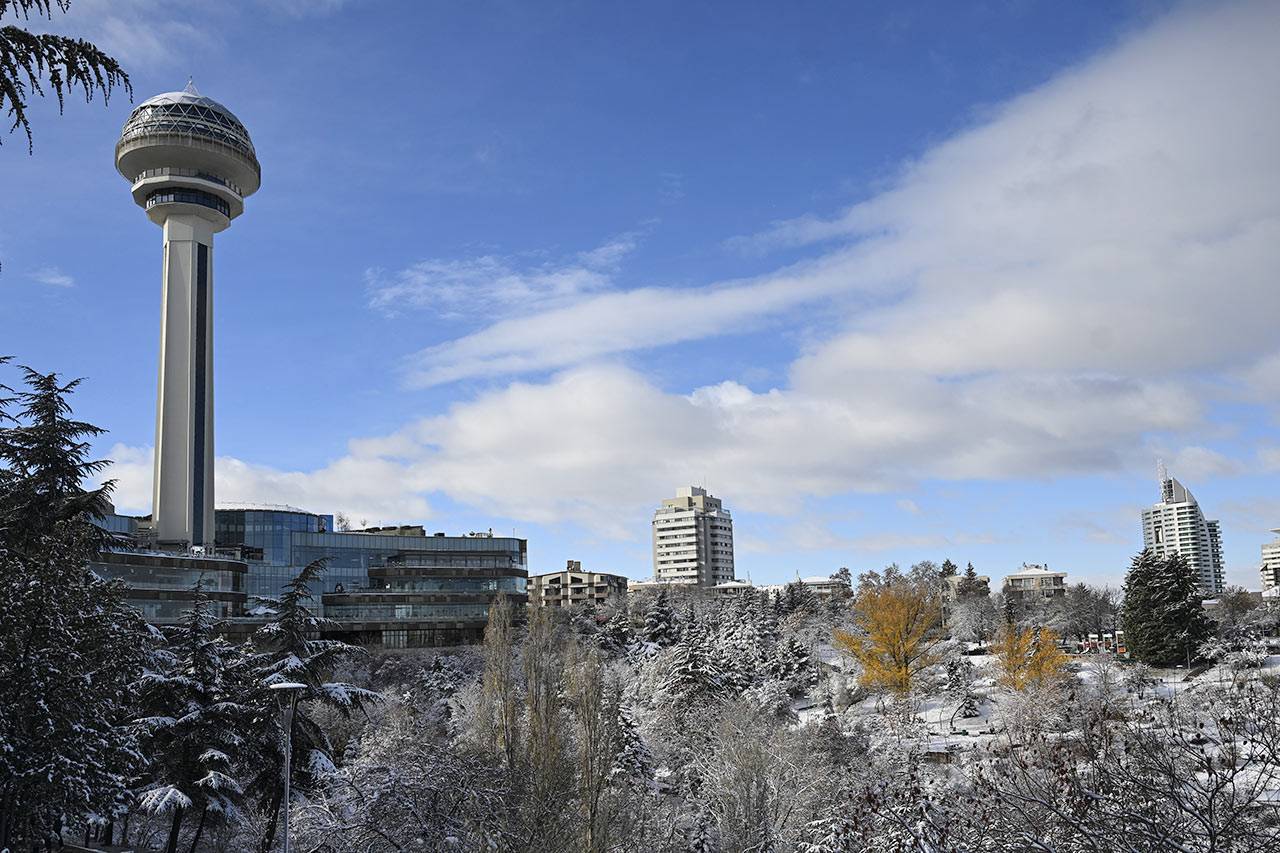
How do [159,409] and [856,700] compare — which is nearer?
[856,700]

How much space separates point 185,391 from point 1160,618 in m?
75.2

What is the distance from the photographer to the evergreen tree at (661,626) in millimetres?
77438

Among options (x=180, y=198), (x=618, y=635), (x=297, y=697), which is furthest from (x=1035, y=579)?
(x=297, y=697)

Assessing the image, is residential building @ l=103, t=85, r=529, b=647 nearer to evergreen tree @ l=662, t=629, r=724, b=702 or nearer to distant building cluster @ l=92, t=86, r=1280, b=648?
distant building cluster @ l=92, t=86, r=1280, b=648

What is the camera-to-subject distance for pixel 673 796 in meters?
40.5

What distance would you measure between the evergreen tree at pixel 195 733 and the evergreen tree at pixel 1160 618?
1944 inches

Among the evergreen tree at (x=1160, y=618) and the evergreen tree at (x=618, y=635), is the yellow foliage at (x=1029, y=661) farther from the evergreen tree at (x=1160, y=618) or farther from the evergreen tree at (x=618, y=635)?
the evergreen tree at (x=618, y=635)

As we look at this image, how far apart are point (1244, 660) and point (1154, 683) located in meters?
5.11

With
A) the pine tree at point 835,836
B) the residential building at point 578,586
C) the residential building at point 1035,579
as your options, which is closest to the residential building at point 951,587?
the residential building at point 1035,579

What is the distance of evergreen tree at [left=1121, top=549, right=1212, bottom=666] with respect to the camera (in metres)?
57.6

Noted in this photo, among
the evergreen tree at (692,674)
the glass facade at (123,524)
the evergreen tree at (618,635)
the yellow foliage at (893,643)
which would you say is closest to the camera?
the evergreen tree at (692,674)

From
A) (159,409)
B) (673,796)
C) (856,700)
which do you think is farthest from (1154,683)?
(159,409)

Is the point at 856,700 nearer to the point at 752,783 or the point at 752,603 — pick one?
the point at 752,783

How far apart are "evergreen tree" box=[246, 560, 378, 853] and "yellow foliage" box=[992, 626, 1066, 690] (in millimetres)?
32814
